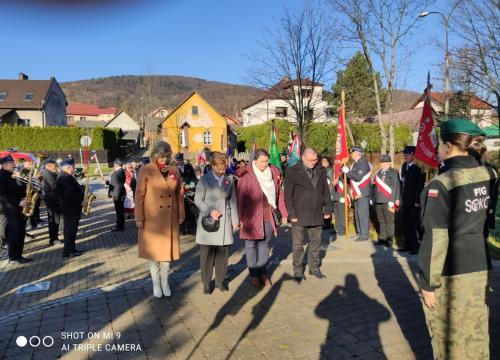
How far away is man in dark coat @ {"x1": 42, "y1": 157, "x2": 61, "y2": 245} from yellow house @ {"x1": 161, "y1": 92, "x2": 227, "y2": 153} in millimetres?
44298

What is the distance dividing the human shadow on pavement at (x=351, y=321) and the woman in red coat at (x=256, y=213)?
1146mm

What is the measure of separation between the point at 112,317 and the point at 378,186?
5.84 m

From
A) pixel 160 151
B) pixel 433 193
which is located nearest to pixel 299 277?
pixel 160 151

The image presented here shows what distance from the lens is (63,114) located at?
64312 millimetres

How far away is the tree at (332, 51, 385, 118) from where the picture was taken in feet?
118

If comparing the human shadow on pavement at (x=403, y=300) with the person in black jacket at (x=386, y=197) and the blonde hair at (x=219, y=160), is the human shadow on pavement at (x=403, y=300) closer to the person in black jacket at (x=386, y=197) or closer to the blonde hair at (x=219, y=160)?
the person in black jacket at (x=386, y=197)

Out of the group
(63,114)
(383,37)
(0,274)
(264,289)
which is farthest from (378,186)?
(63,114)

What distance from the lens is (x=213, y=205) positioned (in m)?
5.73

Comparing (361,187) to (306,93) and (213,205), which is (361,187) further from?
(306,93)

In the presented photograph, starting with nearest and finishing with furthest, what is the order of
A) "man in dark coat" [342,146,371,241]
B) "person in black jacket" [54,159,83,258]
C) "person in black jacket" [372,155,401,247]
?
"person in black jacket" [54,159,83,258], "person in black jacket" [372,155,401,247], "man in dark coat" [342,146,371,241]

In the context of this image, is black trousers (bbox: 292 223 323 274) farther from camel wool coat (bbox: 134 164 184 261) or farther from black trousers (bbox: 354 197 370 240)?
black trousers (bbox: 354 197 370 240)

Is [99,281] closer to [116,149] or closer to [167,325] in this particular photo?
[167,325]

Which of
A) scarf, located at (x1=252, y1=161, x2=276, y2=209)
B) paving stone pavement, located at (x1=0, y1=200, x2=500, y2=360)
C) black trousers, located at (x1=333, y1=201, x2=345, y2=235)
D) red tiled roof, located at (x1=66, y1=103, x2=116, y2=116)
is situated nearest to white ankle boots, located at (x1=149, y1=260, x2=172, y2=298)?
paving stone pavement, located at (x1=0, y1=200, x2=500, y2=360)

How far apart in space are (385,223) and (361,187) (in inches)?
35.4
